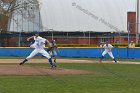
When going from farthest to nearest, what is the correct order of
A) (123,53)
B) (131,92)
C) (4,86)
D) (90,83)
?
(123,53) < (90,83) < (4,86) < (131,92)

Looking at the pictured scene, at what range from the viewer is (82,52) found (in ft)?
143

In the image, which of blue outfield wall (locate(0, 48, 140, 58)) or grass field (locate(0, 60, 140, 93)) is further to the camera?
blue outfield wall (locate(0, 48, 140, 58))

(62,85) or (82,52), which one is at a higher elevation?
(62,85)

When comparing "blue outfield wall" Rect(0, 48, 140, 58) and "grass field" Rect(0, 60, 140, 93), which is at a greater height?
"grass field" Rect(0, 60, 140, 93)

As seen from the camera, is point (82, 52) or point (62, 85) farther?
point (82, 52)

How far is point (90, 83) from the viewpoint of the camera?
15.2 m

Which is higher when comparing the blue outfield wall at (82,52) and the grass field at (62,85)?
the grass field at (62,85)

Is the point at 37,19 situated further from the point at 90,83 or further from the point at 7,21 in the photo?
the point at 90,83

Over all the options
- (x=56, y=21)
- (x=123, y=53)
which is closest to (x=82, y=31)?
(x=56, y=21)

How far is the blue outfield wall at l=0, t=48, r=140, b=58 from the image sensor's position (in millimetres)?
42719

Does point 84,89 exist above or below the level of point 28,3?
below

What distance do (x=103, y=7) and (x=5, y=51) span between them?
2345cm

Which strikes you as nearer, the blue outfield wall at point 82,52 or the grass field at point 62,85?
the grass field at point 62,85

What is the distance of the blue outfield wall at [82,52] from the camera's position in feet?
140
